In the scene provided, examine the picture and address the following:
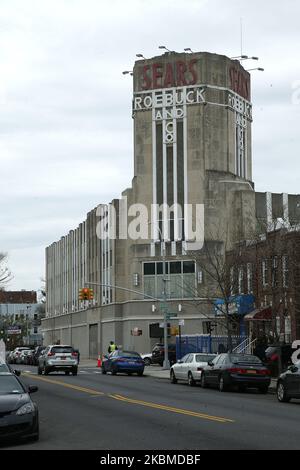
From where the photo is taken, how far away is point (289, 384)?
24812 millimetres

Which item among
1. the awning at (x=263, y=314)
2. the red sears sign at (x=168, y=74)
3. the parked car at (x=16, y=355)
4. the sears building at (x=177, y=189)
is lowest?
the parked car at (x=16, y=355)

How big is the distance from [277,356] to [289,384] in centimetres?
1216

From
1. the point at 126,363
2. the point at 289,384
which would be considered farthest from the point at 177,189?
the point at 289,384

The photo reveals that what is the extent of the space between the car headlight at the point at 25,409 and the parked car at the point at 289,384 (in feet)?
37.0

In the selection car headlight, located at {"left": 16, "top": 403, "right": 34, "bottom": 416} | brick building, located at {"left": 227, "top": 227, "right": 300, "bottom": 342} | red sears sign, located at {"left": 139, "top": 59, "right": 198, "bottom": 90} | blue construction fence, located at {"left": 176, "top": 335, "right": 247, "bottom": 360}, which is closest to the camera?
car headlight, located at {"left": 16, "top": 403, "right": 34, "bottom": 416}

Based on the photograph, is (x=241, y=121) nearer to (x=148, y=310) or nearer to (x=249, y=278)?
(x=148, y=310)

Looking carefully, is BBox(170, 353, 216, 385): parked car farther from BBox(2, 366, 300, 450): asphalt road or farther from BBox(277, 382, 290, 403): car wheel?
BBox(277, 382, 290, 403): car wheel

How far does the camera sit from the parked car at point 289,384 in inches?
950

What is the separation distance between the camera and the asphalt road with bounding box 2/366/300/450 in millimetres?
14414

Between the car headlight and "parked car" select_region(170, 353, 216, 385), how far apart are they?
19.4 m

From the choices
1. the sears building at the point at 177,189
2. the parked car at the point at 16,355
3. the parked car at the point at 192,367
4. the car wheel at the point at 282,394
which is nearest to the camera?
the car wheel at the point at 282,394

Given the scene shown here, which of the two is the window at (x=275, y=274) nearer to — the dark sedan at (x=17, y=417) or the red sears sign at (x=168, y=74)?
the dark sedan at (x=17, y=417)

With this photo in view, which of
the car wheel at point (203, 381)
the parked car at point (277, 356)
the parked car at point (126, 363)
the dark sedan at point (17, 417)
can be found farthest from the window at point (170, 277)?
the dark sedan at point (17, 417)

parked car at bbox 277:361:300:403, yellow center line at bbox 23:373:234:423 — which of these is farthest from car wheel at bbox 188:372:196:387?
parked car at bbox 277:361:300:403
